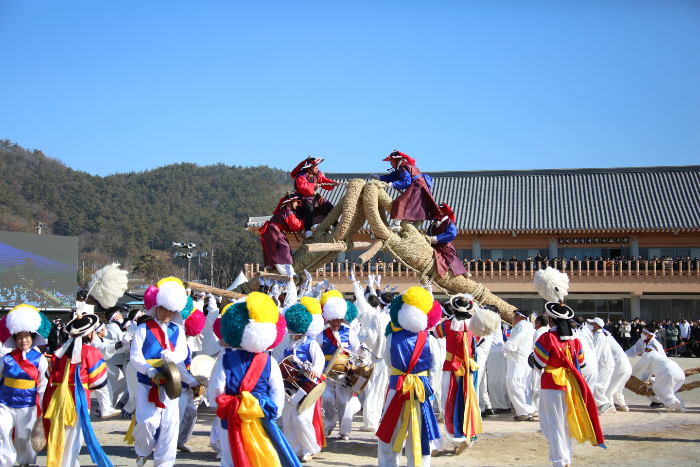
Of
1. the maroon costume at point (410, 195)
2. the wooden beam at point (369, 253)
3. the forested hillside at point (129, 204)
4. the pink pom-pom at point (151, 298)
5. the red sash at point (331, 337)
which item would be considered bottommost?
the red sash at point (331, 337)

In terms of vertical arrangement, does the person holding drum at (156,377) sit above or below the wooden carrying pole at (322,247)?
below

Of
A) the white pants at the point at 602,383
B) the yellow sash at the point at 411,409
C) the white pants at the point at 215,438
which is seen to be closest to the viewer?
the yellow sash at the point at 411,409

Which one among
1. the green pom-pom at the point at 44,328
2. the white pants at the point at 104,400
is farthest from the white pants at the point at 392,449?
the white pants at the point at 104,400

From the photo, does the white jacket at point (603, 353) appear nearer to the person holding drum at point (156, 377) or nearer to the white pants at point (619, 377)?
the white pants at point (619, 377)

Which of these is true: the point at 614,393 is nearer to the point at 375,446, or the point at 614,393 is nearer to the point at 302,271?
the point at 375,446

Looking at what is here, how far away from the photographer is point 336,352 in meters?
6.34

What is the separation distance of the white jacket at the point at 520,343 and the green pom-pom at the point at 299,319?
3112 mm

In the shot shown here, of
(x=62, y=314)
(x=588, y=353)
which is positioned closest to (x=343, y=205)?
(x=588, y=353)

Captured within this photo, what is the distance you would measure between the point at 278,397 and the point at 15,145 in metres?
63.7

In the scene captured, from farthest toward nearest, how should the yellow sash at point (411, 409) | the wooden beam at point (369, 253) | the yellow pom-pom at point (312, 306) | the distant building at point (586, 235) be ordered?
the distant building at point (586, 235) → the wooden beam at point (369, 253) → the yellow pom-pom at point (312, 306) → the yellow sash at point (411, 409)

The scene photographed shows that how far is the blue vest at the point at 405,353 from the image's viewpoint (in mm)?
5480

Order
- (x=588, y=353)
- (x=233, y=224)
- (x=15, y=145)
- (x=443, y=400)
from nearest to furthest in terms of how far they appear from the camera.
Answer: (x=443, y=400) → (x=588, y=353) → (x=233, y=224) → (x=15, y=145)

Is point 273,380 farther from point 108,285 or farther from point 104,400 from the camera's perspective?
point 104,400

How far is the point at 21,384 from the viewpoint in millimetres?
5461
